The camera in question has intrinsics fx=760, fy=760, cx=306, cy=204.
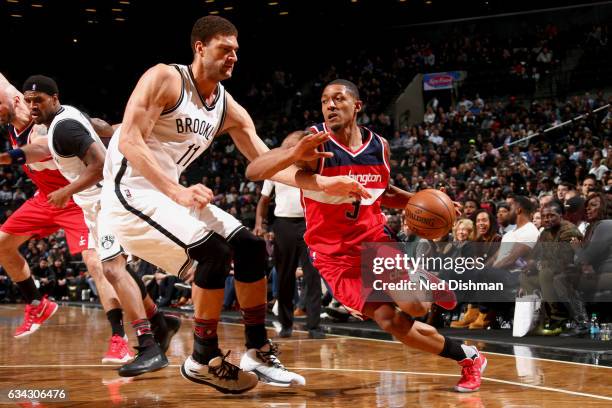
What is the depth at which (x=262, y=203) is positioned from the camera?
27.9 feet

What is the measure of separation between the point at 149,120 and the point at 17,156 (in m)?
1.89

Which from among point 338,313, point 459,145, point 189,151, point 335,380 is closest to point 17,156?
point 189,151

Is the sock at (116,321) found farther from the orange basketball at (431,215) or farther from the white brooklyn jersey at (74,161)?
the orange basketball at (431,215)

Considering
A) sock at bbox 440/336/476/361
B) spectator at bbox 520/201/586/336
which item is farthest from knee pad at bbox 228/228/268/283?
spectator at bbox 520/201/586/336

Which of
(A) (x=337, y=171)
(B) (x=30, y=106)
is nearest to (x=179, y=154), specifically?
(A) (x=337, y=171)

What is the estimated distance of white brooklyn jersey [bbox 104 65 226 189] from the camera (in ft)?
13.3

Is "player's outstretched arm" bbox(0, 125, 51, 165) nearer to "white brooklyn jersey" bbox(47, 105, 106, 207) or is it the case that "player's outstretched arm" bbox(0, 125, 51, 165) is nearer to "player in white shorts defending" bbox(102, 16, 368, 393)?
"white brooklyn jersey" bbox(47, 105, 106, 207)

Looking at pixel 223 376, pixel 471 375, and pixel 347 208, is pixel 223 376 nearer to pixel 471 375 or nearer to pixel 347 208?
pixel 347 208

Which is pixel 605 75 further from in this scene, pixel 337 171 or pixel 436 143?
pixel 337 171

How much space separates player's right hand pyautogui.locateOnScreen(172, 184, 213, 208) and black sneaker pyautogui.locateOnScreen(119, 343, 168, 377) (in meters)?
1.27

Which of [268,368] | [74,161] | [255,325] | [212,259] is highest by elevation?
[74,161]

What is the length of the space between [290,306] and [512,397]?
376cm

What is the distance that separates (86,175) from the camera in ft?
16.4

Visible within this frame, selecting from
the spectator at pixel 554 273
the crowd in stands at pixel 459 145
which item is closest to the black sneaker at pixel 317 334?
the crowd in stands at pixel 459 145
